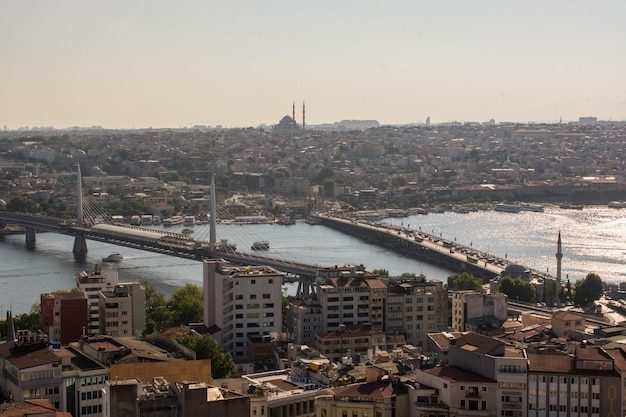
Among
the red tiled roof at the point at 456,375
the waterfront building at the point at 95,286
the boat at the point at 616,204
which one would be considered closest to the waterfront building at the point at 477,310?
the waterfront building at the point at 95,286

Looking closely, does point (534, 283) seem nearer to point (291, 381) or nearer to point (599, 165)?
point (291, 381)

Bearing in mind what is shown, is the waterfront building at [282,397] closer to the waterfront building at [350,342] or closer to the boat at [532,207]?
the waterfront building at [350,342]

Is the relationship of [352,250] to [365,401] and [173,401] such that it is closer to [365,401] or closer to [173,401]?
[365,401]

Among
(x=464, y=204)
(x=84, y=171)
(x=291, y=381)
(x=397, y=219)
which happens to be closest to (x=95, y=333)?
(x=291, y=381)

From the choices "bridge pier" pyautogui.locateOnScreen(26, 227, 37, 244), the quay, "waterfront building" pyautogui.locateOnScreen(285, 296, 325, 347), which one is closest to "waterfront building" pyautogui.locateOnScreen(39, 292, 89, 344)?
"waterfront building" pyautogui.locateOnScreen(285, 296, 325, 347)

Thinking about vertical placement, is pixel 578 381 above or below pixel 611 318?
above

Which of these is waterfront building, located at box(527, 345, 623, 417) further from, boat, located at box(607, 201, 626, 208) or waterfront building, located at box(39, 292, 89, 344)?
boat, located at box(607, 201, 626, 208)
